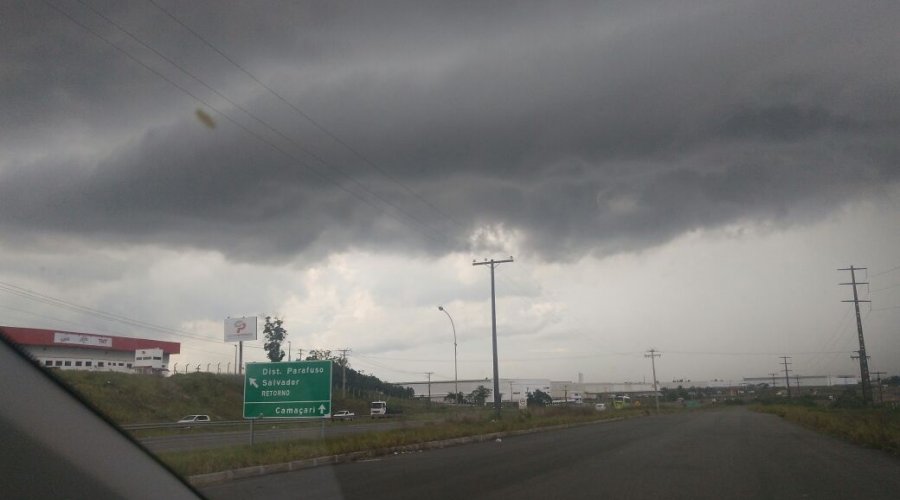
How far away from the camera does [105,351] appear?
76.7 meters

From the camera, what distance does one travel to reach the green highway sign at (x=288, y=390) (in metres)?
23.4

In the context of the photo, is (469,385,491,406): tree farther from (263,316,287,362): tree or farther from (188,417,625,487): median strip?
(188,417,625,487): median strip

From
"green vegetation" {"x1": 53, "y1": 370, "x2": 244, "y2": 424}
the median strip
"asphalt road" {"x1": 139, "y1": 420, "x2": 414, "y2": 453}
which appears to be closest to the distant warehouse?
"green vegetation" {"x1": 53, "y1": 370, "x2": 244, "y2": 424}

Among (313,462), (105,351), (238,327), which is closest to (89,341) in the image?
(105,351)

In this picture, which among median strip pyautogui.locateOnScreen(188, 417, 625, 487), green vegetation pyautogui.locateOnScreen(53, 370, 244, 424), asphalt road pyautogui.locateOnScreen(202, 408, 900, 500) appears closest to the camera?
asphalt road pyautogui.locateOnScreen(202, 408, 900, 500)

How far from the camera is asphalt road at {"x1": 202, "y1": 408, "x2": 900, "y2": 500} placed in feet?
42.2

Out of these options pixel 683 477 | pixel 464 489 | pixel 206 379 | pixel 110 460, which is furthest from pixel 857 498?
pixel 206 379

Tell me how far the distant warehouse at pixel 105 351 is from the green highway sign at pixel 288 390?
4342cm

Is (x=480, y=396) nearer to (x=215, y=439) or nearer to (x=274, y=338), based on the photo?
(x=274, y=338)

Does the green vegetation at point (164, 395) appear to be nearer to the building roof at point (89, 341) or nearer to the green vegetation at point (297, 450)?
the building roof at point (89, 341)

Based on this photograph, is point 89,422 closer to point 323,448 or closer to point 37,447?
point 37,447

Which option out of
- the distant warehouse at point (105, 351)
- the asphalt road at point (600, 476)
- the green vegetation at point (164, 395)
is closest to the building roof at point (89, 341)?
the distant warehouse at point (105, 351)

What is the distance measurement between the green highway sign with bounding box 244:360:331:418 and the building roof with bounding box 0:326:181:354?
3448 cm

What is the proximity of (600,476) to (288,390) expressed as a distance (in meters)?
12.0
